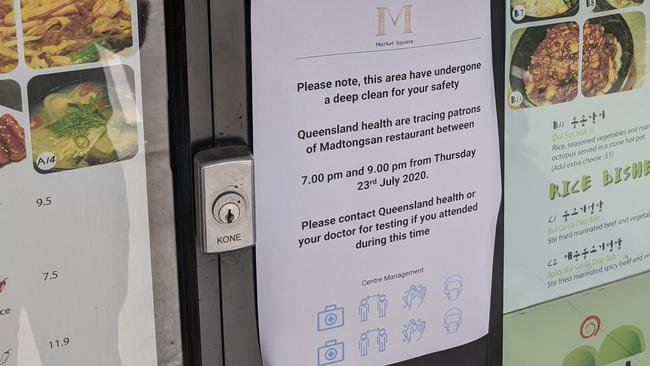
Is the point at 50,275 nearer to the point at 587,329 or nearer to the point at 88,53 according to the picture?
the point at 88,53

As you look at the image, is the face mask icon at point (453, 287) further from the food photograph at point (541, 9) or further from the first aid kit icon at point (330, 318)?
the food photograph at point (541, 9)

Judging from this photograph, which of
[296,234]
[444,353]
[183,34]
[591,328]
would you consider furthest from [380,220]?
[591,328]

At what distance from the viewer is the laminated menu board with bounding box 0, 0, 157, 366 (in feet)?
5.48

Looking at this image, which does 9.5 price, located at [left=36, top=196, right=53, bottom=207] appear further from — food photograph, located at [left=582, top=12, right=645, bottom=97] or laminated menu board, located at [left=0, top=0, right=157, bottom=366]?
food photograph, located at [left=582, top=12, right=645, bottom=97]

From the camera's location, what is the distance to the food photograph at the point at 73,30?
165cm

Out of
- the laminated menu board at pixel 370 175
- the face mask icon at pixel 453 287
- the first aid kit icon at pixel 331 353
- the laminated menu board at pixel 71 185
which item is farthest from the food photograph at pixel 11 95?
the face mask icon at pixel 453 287

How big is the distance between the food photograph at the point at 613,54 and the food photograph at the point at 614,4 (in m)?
0.02

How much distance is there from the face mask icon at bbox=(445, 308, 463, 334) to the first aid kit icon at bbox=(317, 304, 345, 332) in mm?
260

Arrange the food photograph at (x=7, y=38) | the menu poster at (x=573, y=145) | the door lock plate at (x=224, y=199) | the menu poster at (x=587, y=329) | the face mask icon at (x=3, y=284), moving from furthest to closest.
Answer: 1. the menu poster at (x=587, y=329)
2. the menu poster at (x=573, y=145)
3. the door lock plate at (x=224, y=199)
4. the face mask icon at (x=3, y=284)
5. the food photograph at (x=7, y=38)

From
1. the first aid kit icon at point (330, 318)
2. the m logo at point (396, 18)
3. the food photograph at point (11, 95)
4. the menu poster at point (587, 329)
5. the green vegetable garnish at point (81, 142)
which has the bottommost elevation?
the menu poster at point (587, 329)

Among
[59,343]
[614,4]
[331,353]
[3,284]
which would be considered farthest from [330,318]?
[614,4]

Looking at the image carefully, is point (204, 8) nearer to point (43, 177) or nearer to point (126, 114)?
point (126, 114)

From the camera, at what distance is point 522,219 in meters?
2.25

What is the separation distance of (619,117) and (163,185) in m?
1.07
